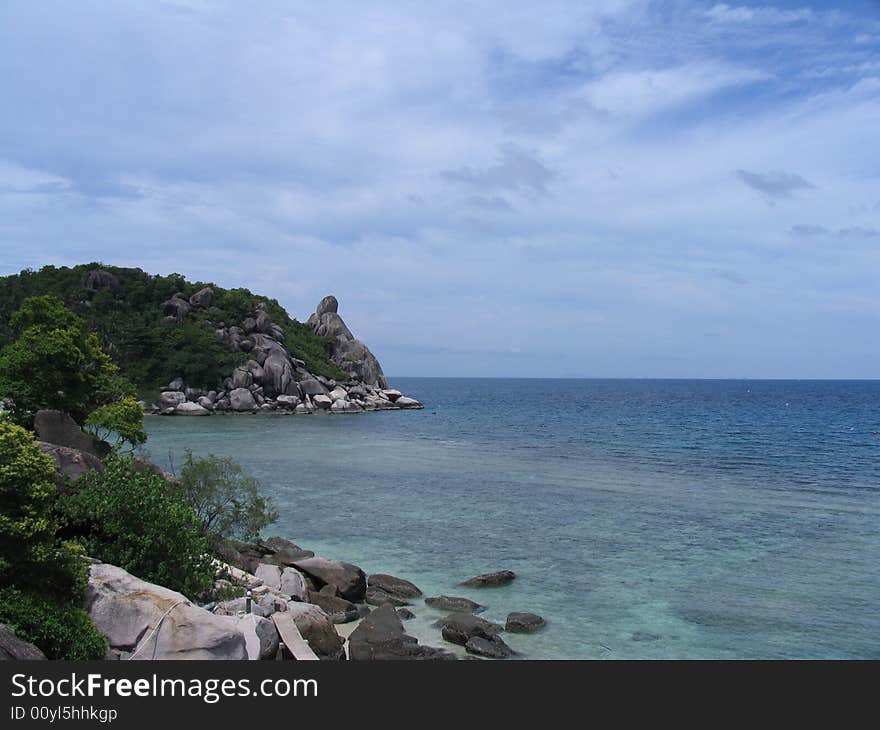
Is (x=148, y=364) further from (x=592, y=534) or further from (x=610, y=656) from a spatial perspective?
(x=610, y=656)

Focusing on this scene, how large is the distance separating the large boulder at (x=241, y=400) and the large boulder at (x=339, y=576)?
233 feet

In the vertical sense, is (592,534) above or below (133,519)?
below

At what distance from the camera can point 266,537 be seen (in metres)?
26.1

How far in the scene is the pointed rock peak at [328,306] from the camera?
127 m

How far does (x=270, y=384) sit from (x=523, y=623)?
81.0m

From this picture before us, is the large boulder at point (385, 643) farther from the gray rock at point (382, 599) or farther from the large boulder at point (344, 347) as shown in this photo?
the large boulder at point (344, 347)

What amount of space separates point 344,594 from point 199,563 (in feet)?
18.9

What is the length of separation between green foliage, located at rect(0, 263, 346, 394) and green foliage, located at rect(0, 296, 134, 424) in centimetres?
5989

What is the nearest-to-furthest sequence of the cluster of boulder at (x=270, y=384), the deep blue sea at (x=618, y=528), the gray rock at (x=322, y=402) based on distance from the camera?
the deep blue sea at (x=618, y=528)
the cluster of boulder at (x=270, y=384)
the gray rock at (x=322, y=402)

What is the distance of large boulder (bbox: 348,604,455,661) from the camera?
48.8ft

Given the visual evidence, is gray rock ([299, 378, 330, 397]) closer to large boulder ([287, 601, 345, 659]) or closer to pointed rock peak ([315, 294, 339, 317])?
pointed rock peak ([315, 294, 339, 317])

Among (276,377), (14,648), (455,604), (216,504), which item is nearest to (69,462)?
(216,504)

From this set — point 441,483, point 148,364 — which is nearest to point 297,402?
point 148,364

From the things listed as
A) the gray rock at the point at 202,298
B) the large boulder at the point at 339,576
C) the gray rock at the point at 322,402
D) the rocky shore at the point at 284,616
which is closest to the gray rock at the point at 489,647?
the rocky shore at the point at 284,616
